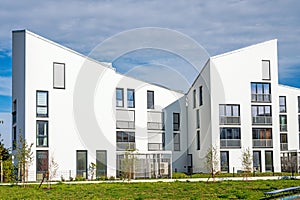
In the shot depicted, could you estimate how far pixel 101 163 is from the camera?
4069 cm

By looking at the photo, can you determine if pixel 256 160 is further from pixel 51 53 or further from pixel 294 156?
pixel 51 53

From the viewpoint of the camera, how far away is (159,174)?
41.8 metres

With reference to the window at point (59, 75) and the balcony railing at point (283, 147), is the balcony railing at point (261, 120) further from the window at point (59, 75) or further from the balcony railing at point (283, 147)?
the window at point (59, 75)

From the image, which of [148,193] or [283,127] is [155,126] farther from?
[148,193]

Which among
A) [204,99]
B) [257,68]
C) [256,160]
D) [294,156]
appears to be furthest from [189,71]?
[294,156]

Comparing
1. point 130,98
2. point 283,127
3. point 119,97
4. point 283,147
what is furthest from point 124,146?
point 283,127

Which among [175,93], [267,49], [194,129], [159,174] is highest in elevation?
[267,49]

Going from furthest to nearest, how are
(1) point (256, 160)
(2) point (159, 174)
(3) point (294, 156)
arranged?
(3) point (294, 156), (1) point (256, 160), (2) point (159, 174)

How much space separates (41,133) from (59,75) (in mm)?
4620

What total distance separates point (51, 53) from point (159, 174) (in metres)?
12.8

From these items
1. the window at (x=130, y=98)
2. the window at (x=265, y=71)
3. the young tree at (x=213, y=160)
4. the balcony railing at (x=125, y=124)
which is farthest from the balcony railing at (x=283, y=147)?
the window at (x=130, y=98)

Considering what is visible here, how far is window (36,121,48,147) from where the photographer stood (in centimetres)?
3819

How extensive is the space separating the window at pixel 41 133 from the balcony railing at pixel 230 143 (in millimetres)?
16089

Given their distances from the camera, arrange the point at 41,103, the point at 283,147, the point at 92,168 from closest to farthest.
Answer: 1. the point at 41,103
2. the point at 92,168
3. the point at 283,147
